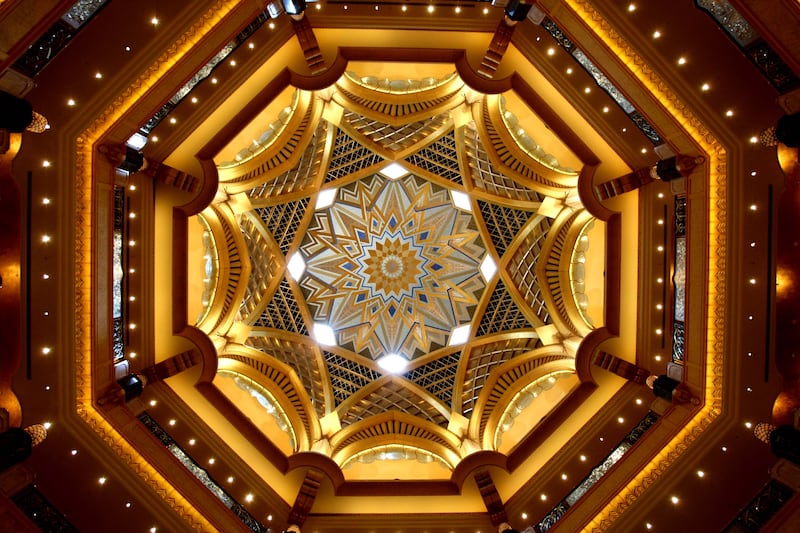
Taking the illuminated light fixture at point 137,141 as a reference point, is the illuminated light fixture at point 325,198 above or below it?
above

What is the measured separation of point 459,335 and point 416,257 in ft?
14.9

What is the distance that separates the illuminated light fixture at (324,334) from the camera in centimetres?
2108

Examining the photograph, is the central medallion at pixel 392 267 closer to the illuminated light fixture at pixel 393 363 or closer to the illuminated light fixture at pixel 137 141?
the illuminated light fixture at pixel 393 363

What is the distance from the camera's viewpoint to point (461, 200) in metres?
20.7

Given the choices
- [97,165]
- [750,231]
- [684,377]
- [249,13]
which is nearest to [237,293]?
[97,165]

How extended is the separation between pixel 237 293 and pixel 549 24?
13.6 meters

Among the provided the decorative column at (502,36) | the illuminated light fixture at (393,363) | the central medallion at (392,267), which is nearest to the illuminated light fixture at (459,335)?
the illuminated light fixture at (393,363)

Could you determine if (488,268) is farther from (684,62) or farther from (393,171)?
(684,62)

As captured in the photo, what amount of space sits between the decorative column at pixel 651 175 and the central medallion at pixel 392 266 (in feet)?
23.2

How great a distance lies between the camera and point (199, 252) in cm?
1717

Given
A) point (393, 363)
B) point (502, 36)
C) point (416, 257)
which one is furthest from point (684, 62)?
point (393, 363)

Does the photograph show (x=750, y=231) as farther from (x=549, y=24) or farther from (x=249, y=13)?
(x=249, y=13)

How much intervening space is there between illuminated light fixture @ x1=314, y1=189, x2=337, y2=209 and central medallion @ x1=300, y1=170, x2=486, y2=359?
0.26 meters

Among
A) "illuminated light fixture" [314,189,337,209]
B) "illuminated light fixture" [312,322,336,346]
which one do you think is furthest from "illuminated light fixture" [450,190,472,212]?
"illuminated light fixture" [312,322,336,346]
